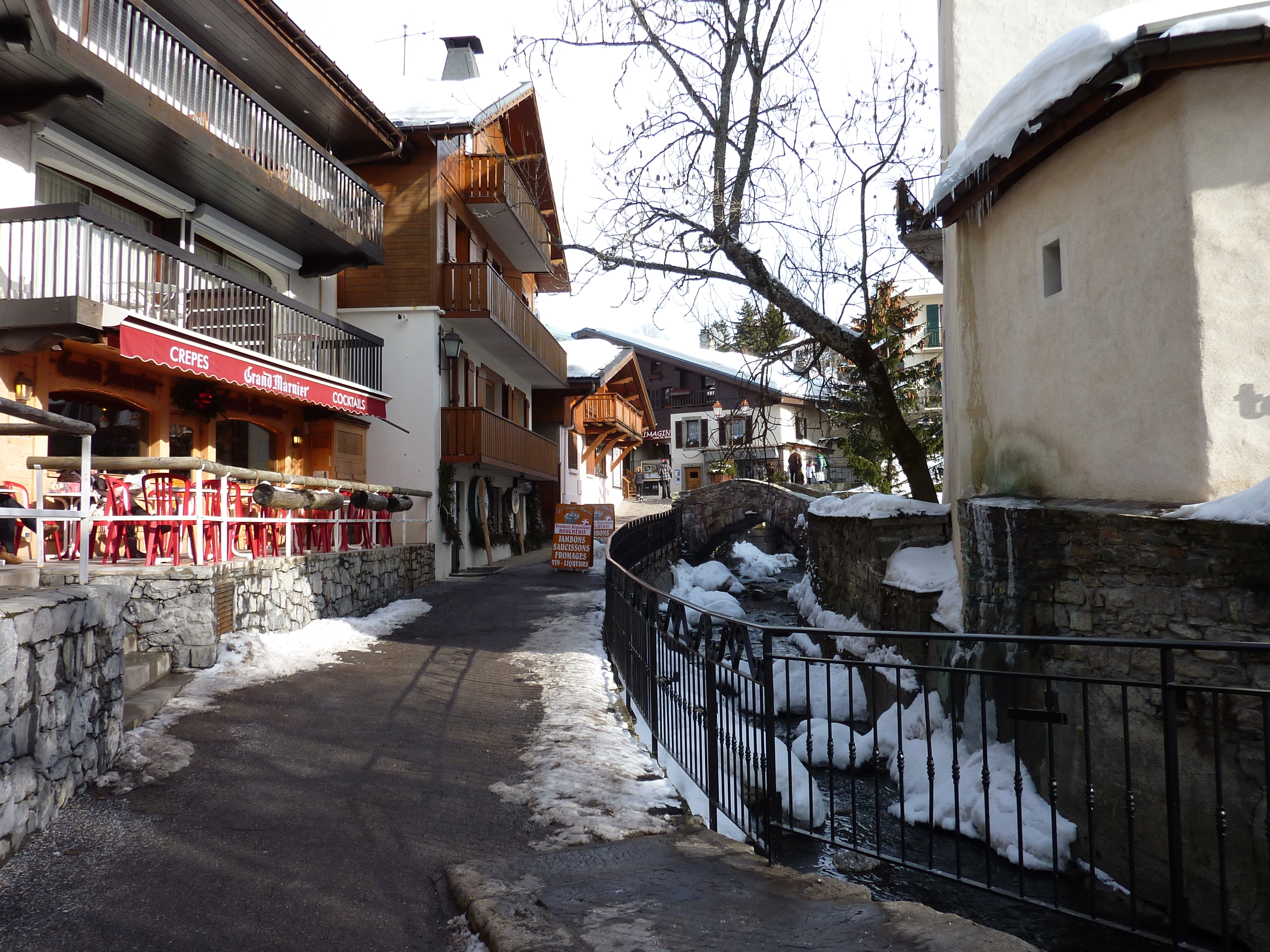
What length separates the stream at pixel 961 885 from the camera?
6.03m

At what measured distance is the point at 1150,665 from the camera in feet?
20.9

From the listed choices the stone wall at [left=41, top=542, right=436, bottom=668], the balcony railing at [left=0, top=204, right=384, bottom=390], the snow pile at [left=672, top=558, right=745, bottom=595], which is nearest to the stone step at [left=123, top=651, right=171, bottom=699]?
the stone wall at [left=41, top=542, right=436, bottom=668]

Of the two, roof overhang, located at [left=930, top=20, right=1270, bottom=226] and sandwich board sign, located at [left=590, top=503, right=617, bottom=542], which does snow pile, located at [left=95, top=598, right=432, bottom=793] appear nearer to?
sandwich board sign, located at [left=590, top=503, right=617, bottom=542]

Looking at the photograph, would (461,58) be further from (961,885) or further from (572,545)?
(961,885)

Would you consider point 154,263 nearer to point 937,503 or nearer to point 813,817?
point 813,817

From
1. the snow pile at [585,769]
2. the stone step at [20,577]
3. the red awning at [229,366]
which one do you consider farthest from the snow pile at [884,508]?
the stone step at [20,577]

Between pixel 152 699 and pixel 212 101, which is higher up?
pixel 212 101

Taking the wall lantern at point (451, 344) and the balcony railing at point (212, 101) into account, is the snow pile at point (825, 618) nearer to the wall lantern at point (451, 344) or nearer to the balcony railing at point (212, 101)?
the wall lantern at point (451, 344)

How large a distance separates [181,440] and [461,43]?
1415 cm

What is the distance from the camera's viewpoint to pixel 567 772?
5.16 m

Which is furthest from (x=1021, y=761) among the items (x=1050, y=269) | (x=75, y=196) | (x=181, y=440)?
(x=75, y=196)

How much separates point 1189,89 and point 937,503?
20.3 ft

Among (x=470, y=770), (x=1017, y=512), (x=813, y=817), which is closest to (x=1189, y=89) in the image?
(x=1017, y=512)

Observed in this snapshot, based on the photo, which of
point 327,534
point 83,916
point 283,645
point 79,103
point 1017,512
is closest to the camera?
point 83,916
